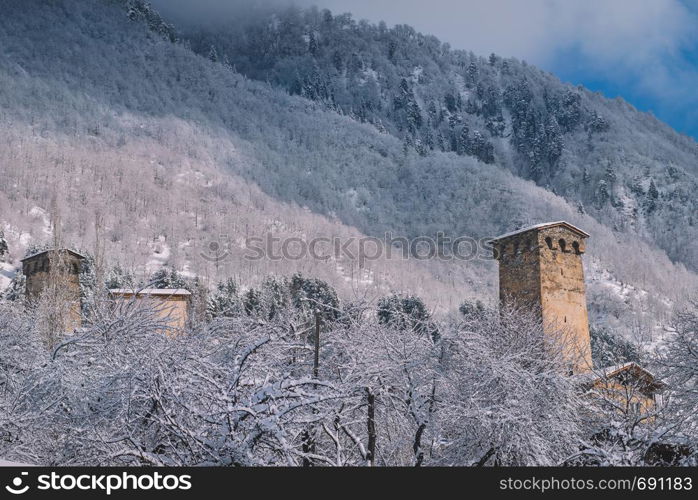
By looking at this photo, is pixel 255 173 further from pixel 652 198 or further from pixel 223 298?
pixel 652 198

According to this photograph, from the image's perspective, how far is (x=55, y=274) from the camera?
22703mm

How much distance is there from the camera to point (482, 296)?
9181 centimetres

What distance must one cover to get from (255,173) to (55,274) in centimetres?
10229

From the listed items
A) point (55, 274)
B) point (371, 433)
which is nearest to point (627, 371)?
point (371, 433)

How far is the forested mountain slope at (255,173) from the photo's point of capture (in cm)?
9106

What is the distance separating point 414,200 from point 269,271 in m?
53.2

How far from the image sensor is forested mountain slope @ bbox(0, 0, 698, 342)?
91062 mm

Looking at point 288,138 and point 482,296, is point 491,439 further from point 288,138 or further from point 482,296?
point 288,138

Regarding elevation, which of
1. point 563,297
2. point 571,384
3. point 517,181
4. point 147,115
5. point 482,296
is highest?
point 147,115

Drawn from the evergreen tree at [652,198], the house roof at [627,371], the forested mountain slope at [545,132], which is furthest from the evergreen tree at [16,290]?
the evergreen tree at [652,198]

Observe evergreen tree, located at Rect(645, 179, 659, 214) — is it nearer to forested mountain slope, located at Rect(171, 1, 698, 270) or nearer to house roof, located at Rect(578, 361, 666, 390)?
forested mountain slope, located at Rect(171, 1, 698, 270)

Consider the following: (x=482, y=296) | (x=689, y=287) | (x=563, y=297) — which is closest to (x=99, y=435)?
(x=563, y=297)

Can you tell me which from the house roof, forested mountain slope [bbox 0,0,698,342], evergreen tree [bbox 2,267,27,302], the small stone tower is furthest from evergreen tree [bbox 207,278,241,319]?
the house roof

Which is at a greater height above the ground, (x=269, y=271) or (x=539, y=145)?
(x=539, y=145)
